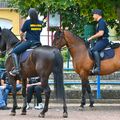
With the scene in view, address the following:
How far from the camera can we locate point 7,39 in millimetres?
15664

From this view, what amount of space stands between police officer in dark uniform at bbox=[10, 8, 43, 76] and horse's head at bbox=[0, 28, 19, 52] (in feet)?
1.45

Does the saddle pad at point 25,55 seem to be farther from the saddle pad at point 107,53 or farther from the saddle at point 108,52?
the saddle pad at point 107,53

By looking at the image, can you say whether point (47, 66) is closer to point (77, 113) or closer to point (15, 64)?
point (15, 64)

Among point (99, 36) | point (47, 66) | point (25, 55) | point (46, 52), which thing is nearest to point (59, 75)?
point (47, 66)

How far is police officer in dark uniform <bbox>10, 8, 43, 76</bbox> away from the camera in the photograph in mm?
14992

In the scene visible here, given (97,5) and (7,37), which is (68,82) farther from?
(7,37)

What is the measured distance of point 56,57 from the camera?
14.5m

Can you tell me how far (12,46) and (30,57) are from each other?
919mm

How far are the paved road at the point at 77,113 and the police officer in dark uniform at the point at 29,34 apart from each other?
1.22 m

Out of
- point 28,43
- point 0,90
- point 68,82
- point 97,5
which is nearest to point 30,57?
point 28,43

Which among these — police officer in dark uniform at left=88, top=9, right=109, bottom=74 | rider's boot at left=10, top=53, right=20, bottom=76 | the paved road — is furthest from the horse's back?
police officer in dark uniform at left=88, top=9, right=109, bottom=74

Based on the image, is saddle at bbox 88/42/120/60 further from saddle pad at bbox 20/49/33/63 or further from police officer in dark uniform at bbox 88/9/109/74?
saddle pad at bbox 20/49/33/63

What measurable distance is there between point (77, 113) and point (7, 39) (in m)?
2.67

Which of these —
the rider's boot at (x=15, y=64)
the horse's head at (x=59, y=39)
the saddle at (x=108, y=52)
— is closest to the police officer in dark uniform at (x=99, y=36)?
the saddle at (x=108, y=52)
